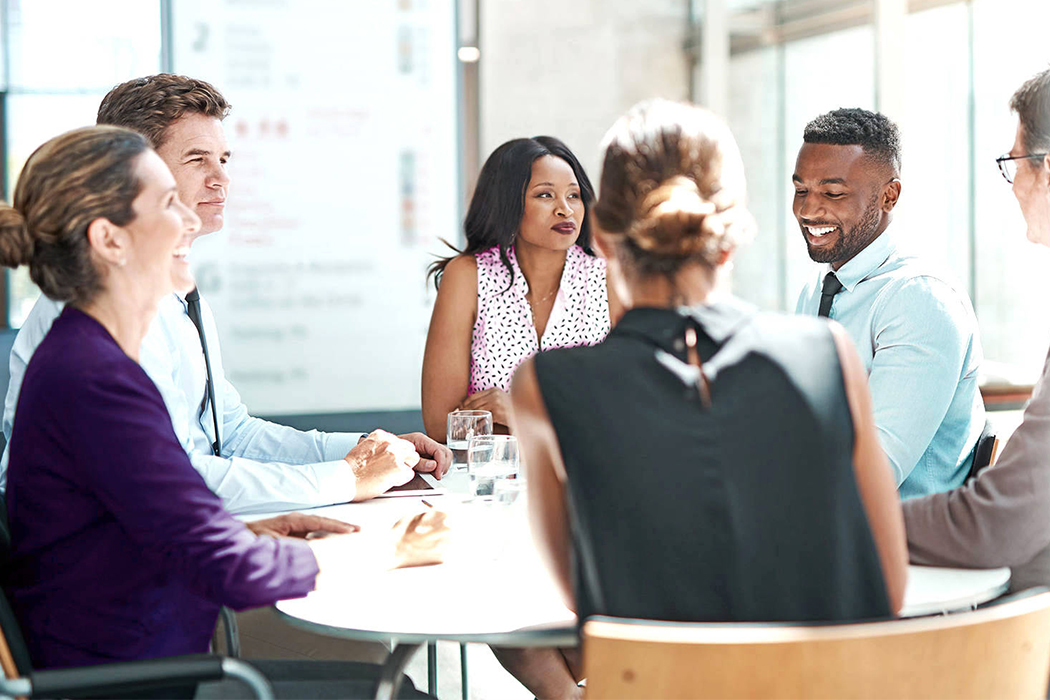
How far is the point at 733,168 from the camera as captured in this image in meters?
1.29

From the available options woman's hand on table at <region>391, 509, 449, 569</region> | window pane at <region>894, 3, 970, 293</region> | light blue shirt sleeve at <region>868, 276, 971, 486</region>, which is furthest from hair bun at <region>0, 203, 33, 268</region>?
window pane at <region>894, 3, 970, 293</region>

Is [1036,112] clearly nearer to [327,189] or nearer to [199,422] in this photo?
[199,422]

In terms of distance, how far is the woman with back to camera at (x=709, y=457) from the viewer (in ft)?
3.81

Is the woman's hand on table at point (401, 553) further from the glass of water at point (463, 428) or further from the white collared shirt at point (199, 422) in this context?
the glass of water at point (463, 428)

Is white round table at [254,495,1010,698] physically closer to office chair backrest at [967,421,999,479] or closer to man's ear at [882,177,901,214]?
office chair backrest at [967,421,999,479]

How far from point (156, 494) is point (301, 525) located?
1.25ft

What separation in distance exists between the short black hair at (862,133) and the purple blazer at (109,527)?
1.63m

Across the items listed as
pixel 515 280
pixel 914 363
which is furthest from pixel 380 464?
pixel 515 280

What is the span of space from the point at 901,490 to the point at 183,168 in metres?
1.70

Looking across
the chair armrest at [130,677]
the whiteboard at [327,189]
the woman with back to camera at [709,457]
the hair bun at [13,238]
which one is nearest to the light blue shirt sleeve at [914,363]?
the woman with back to camera at [709,457]

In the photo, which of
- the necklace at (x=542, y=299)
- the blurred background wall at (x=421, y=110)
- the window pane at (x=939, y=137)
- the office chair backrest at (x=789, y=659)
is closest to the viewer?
the office chair backrest at (x=789, y=659)

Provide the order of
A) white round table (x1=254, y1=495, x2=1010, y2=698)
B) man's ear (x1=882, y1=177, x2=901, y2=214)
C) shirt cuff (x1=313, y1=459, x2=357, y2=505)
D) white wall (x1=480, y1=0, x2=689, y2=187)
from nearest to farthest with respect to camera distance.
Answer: white round table (x1=254, y1=495, x2=1010, y2=698) < shirt cuff (x1=313, y1=459, x2=357, y2=505) < man's ear (x1=882, y1=177, x2=901, y2=214) < white wall (x1=480, y1=0, x2=689, y2=187)

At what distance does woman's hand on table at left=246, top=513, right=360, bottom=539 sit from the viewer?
1.66 metres

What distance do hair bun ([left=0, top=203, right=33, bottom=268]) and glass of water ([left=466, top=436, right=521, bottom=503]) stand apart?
0.79 m
